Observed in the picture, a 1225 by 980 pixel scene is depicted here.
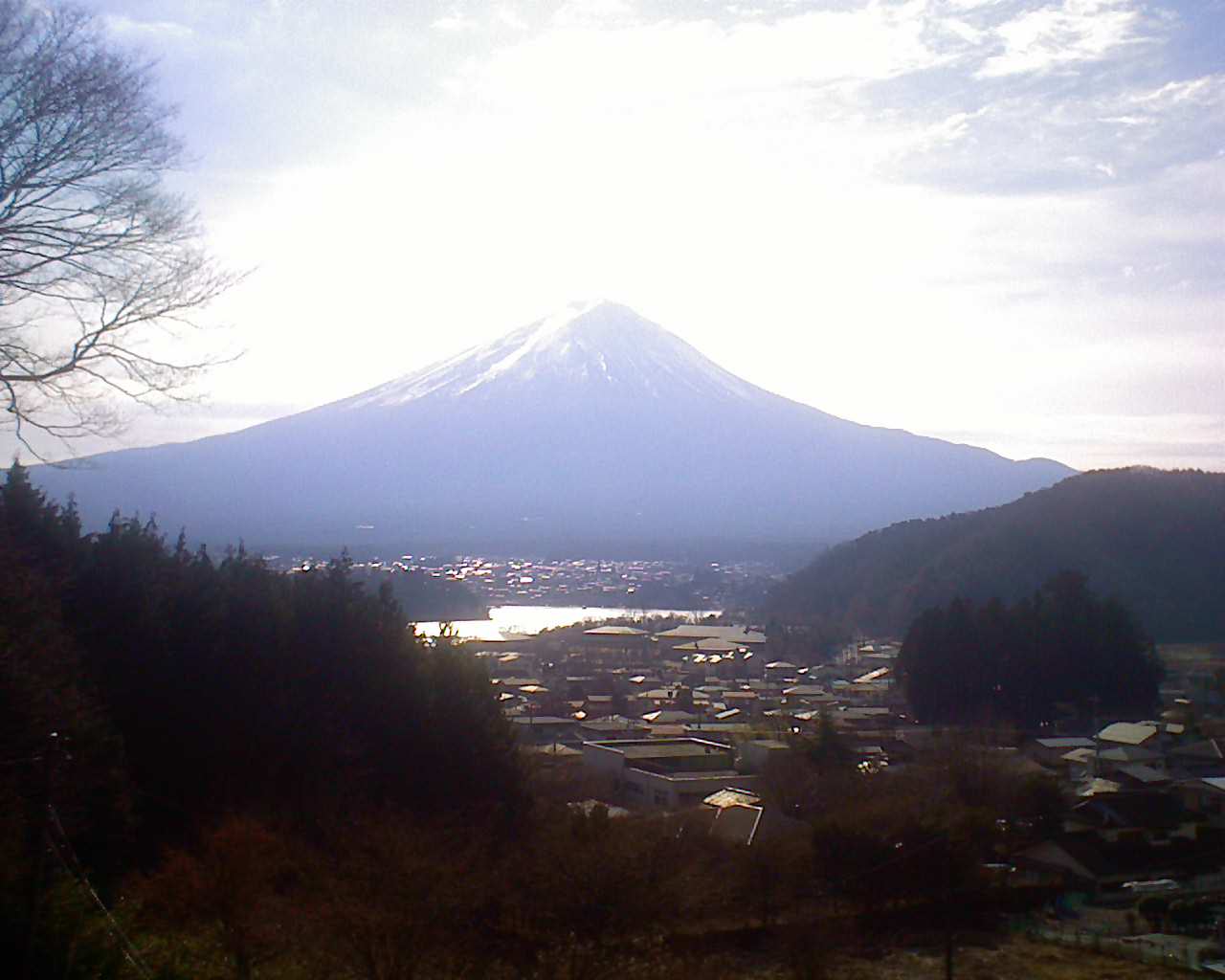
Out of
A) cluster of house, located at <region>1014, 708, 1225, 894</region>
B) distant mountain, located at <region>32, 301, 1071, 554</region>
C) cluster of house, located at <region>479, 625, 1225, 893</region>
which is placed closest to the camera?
cluster of house, located at <region>1014, 708, 1225, 894</region>

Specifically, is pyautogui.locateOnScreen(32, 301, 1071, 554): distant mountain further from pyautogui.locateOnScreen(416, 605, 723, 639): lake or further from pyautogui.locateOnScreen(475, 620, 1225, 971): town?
pyautogui.locateOnScreen(475, 620, 1225, 971): town

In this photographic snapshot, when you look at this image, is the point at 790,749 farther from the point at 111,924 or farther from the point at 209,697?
the point at 111,924

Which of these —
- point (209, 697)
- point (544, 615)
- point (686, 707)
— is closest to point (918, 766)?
point (686, 707)

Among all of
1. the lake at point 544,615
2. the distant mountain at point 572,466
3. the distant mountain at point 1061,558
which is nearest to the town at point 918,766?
the lake at point 544,615

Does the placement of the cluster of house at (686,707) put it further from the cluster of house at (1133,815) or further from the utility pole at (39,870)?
the utility pole at (39,870)

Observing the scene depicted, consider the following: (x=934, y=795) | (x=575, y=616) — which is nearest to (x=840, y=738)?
(x=934, y=795)

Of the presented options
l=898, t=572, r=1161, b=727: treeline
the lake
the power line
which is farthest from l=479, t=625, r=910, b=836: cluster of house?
the power line

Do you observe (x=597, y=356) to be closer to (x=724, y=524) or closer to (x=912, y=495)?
(x=724, y=524)
